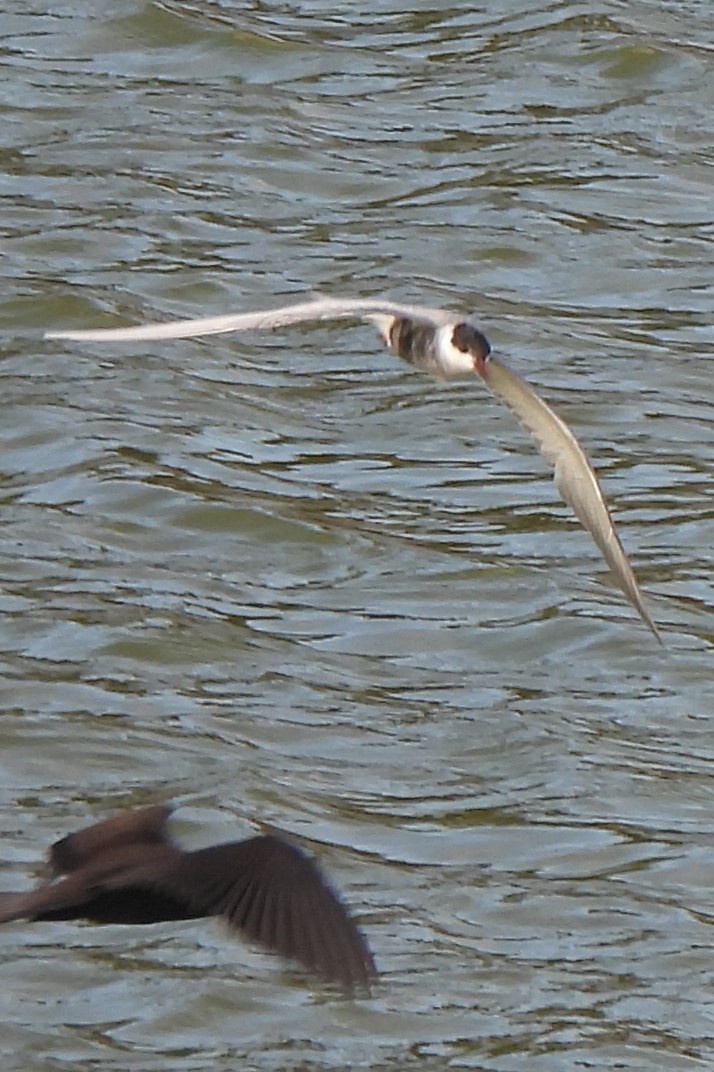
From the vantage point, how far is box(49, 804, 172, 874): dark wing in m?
5.45

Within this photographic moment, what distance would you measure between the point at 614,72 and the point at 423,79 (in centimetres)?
69

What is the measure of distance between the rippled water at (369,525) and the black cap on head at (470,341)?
62.6 inches

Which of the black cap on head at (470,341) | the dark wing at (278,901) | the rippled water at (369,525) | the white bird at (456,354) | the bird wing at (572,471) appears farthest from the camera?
Answer: the rippled water at (369,525)

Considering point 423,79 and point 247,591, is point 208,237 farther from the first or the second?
point 247,591

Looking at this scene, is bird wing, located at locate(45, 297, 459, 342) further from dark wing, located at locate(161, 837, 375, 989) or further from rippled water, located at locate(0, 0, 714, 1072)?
rippled water, located at locate(0, 0, 714, 1072)

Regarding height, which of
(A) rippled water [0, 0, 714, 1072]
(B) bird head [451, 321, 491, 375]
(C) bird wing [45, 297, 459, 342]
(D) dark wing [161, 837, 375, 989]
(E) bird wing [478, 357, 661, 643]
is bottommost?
(A) rippled water [0, 0, 714, 1072]

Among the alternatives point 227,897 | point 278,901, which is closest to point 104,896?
point 227,897

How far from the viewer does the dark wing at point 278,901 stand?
16.3 ft

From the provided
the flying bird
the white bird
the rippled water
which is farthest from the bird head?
the rippled water

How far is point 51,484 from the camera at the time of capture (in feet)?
29.1

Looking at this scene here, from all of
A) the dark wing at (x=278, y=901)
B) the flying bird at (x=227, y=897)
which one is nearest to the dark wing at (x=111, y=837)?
the flying bird at (x=227, y=897)

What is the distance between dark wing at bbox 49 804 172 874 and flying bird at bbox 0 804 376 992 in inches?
0.5

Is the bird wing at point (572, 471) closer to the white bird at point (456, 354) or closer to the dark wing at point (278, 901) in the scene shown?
the white bird at point (456, 354)

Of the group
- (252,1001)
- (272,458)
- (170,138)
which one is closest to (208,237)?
(170,138)
